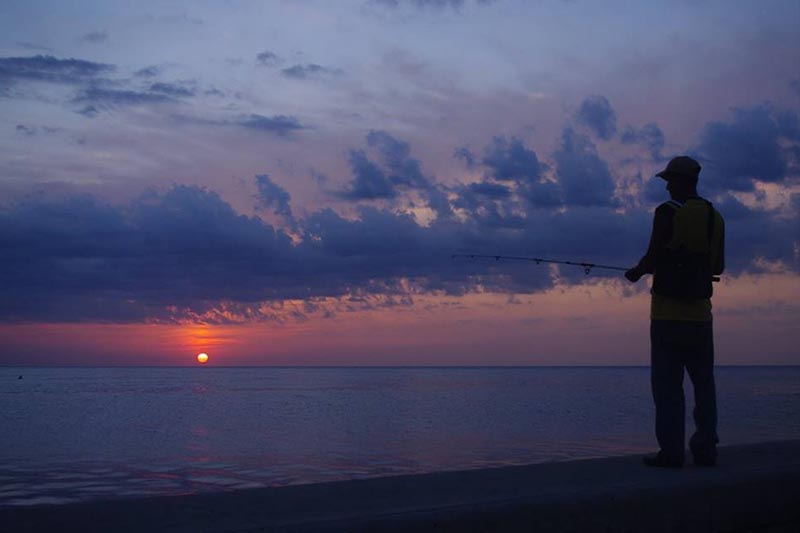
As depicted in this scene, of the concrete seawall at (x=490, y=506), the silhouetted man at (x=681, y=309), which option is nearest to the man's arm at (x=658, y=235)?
the silhouetted man at (x=681, y=309)

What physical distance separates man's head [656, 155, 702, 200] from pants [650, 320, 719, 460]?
839 millimetres

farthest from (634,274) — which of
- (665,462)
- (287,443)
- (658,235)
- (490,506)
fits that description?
(287,443)

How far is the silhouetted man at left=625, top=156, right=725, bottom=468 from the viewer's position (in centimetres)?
511

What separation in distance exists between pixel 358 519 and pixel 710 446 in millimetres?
2792

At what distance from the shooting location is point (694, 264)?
5.14m

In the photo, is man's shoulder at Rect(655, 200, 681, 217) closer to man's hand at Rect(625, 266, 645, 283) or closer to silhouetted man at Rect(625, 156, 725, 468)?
silhouetted man at Rect(625, 156, 725, 468)

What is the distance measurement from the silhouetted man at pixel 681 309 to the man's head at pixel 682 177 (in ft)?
0.33

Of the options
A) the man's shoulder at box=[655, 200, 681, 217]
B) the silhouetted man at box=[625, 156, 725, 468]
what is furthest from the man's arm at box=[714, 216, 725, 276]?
the man's shoulder at box=[655, 200, 681, 217]

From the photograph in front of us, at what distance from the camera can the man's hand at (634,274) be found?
531 cm

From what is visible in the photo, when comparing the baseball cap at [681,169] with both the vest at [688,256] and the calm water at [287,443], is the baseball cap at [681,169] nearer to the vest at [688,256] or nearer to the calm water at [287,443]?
the vest at [688,256]

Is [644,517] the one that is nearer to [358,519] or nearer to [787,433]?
[358,519]

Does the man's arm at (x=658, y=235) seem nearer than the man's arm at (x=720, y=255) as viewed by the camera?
Yes

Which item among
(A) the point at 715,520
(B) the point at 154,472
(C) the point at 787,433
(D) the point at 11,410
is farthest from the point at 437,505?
(D) the point at 11,410

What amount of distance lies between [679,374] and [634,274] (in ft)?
2.23
